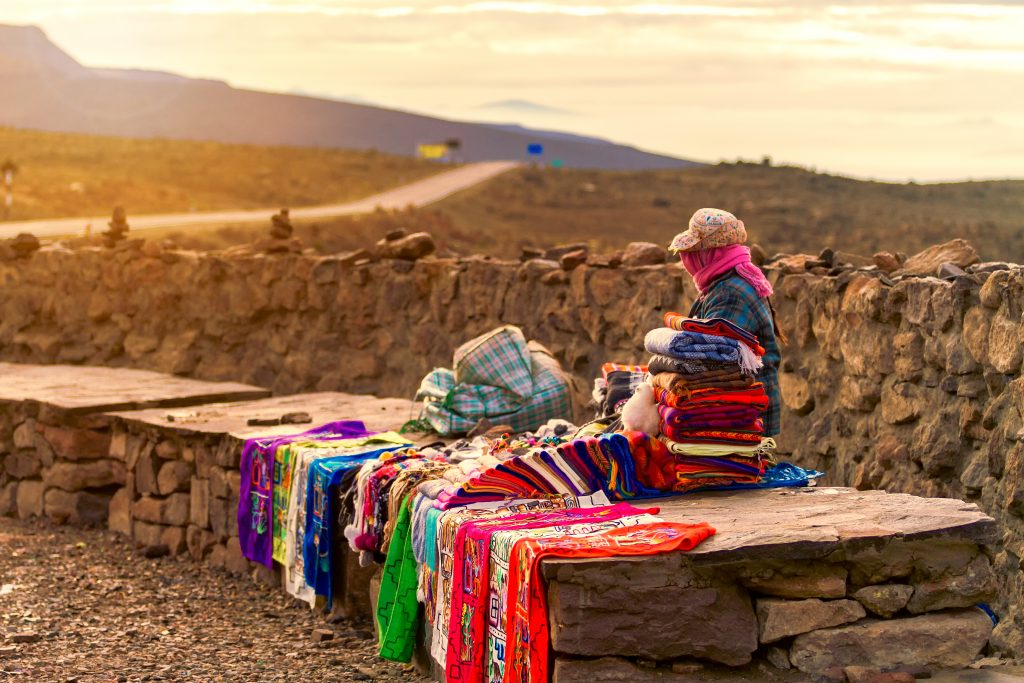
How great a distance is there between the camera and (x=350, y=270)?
458 inches

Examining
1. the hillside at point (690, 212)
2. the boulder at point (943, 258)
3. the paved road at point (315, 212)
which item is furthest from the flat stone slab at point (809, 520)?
the hillside at point (690, 212)

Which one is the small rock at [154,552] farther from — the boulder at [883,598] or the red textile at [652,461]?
the boulder at [883,598]

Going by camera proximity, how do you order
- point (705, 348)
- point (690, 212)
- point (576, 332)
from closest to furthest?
point (705, 348) < point (576, 332) < point (690, 212)

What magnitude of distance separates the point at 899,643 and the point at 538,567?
4.48 ft

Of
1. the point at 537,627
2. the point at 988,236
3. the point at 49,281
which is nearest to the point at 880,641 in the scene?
the point at 537,627

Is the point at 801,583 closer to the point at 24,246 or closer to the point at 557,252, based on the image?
the point at 557,252

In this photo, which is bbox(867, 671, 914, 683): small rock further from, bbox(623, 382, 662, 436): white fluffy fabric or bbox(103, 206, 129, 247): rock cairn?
bbox(103, 206, 129, 247): rock cairn

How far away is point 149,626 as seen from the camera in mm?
7062

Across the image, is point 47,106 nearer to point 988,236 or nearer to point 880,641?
point 988,236

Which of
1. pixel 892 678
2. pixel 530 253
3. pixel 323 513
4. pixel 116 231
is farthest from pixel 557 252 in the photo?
pixel 892 678

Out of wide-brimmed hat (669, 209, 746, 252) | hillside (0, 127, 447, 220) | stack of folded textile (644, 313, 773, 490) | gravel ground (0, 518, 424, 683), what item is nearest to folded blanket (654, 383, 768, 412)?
stack of folded textile (644, 313, 773, 490)

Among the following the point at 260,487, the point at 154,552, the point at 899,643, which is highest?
the point at 899,643

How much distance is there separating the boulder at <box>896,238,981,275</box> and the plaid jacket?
6.53 feet

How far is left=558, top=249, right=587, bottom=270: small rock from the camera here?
996 centimetres
